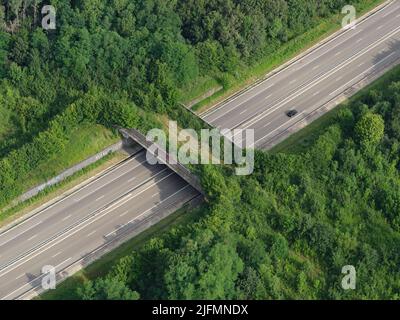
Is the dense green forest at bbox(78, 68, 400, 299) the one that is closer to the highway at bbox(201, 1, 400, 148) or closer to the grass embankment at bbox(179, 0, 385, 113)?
the highway at bbox(201, 1, 400, 148)

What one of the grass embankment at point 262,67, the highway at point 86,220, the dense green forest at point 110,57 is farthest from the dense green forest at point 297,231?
the dense green forest at point 110,57

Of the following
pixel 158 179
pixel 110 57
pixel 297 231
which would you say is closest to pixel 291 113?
pixel 297 231

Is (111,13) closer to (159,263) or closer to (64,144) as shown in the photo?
(64,144)

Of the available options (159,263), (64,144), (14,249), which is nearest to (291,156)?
(159,263)

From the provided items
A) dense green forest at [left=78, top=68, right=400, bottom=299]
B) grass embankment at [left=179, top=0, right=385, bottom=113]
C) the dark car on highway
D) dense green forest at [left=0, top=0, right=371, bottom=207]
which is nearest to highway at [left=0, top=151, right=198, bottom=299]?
dense green forest at [left=0, top=0, right=371, bottom=207]

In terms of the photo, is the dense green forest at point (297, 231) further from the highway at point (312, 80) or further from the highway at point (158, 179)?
the highway at point (312, 80)

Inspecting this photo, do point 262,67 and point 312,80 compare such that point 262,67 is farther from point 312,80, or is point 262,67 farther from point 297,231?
point 297,231
